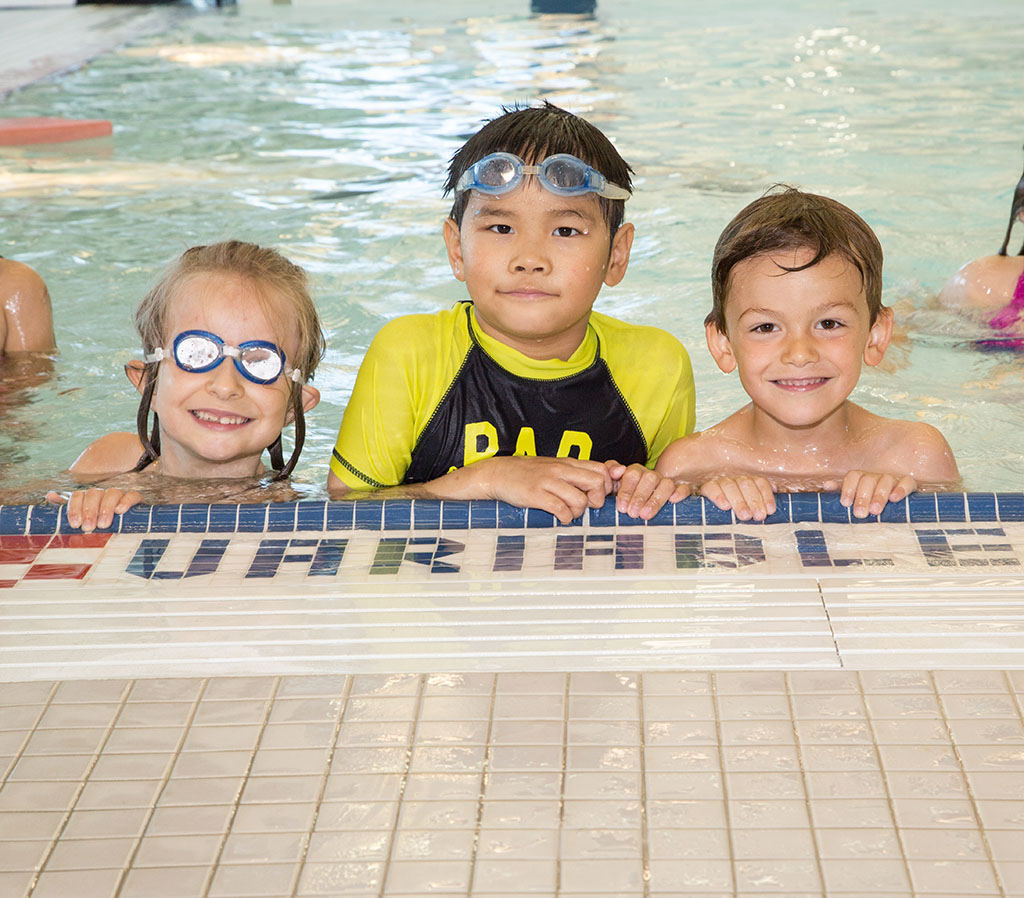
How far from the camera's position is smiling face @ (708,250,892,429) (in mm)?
2762

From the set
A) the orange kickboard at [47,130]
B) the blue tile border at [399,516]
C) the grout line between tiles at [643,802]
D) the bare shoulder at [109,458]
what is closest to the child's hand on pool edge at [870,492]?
the blue tile border at [399,516]

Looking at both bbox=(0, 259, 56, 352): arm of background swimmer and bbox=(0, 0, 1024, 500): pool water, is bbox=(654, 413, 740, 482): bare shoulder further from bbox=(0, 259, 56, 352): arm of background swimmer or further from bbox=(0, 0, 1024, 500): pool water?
bbox=(0, 259, 56, 352): arm of background swimmer

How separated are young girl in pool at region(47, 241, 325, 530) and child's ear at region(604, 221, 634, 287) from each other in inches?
29.1

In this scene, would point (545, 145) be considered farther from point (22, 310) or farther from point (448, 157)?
point (448, 157)

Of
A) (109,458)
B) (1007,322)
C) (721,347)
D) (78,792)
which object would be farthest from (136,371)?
(1007,322)

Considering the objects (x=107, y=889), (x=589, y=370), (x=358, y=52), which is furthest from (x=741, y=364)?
(x=358, y=52)

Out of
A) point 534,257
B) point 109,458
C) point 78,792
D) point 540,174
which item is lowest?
point 109,458

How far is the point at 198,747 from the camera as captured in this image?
1.77m

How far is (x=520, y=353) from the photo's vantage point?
10.2 feet

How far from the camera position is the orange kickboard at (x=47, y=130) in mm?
8656

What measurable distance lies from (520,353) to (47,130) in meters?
6.85

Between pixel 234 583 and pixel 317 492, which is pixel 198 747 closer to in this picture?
pixel 234 583

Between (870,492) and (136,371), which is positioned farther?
(136,371)

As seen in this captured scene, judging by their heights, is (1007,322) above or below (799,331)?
below
